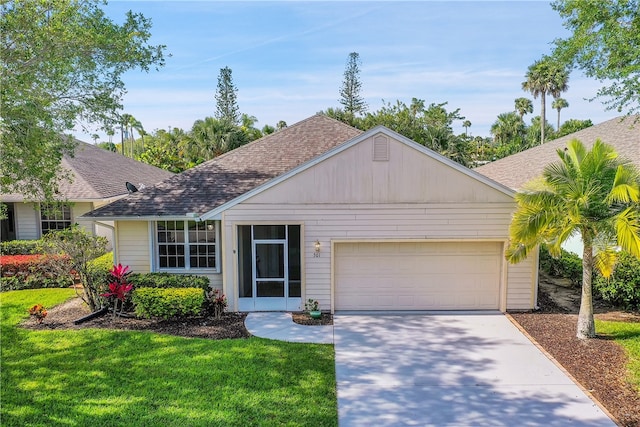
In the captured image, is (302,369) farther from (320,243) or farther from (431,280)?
(431,280)

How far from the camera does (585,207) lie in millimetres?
8750

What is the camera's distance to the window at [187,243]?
12578mm

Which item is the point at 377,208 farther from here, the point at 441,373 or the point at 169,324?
the point at 169,324

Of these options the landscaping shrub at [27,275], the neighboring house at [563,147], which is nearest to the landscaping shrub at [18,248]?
the landscaping shrub at [27,275]

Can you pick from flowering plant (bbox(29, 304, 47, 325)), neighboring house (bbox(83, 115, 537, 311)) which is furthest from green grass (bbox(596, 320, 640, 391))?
flowering plant (bbox(29, 304, 47, 325))

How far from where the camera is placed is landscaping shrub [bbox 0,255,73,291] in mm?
14258

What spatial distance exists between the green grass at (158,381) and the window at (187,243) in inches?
122

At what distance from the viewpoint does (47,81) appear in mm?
11992

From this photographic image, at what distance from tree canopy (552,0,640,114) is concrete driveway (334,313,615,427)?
6581 millimetres

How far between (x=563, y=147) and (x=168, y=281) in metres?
18.2

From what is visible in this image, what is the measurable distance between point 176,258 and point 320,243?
451 cm

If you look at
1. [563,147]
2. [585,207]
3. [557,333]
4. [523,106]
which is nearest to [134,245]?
[557,333]

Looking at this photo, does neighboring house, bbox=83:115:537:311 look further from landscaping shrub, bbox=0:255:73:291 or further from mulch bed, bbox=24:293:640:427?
landscaping shrub, bbox=0:255:73:291

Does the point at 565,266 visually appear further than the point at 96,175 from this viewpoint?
No
